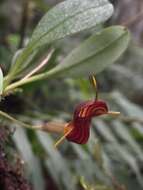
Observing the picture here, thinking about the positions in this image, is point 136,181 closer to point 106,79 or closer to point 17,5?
point 106,79

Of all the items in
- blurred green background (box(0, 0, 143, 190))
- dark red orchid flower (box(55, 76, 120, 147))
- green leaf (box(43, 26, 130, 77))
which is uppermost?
green leaf (box(43, 26, 130, 77))

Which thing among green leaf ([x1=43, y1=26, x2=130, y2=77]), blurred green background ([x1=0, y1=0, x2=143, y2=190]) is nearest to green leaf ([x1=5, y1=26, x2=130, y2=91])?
green leaf ([x1=43, y1=26, x2=130, y2=77])

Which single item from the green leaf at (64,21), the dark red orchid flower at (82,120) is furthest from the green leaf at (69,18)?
the dark red orchid flower at (82,120)

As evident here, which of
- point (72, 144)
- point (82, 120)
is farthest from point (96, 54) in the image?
point (72, 144)

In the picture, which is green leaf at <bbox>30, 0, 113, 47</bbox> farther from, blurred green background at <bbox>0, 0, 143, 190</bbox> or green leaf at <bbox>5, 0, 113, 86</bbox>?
blurred green background at <bbox>0, 0, 143, 190</bbox>

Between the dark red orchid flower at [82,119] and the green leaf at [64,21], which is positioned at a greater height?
the green leaf at [64,21]

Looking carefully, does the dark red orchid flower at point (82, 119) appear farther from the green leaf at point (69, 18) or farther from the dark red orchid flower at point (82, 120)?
the green leaf at point (69, 18)

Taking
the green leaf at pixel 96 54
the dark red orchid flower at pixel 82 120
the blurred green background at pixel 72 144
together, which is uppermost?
the green leaf at pixel 96 54
